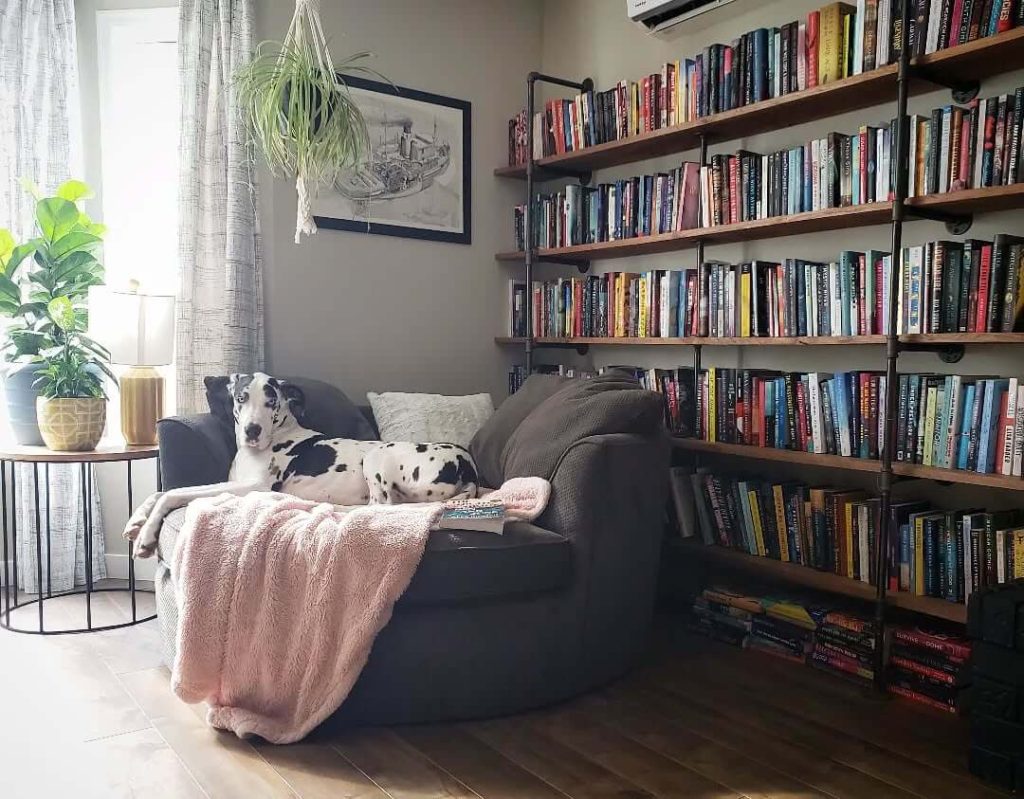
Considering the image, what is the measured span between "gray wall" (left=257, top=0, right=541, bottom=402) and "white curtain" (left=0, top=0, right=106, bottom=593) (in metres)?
0.82

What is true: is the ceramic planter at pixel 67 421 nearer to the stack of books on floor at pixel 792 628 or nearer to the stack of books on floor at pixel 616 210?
the stack of books on floor at pixel 616 210

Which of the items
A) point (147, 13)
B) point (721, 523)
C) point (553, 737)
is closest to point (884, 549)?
point (721, 523)

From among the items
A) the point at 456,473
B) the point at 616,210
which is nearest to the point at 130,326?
the point at 456,473

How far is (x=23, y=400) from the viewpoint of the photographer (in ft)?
10.2

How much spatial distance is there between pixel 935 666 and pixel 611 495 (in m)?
1.01

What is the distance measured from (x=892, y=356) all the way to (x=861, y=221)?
1.67 ft

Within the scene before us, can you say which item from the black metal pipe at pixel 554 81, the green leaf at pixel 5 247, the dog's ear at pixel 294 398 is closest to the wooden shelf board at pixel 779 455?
the dog's ear at pixel 294 398

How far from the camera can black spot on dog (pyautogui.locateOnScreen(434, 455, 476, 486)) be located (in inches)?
111

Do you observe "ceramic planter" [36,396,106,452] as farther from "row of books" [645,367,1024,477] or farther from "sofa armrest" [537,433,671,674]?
"row of books" [645,367,1024,477]

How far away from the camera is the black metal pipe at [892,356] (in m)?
2.46

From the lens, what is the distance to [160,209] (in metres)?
3.70

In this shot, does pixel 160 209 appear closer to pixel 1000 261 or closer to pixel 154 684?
pixel 154 684

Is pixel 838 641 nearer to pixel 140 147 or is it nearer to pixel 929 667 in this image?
pixel 929 667

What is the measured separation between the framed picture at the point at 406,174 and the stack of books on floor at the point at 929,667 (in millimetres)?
2411
